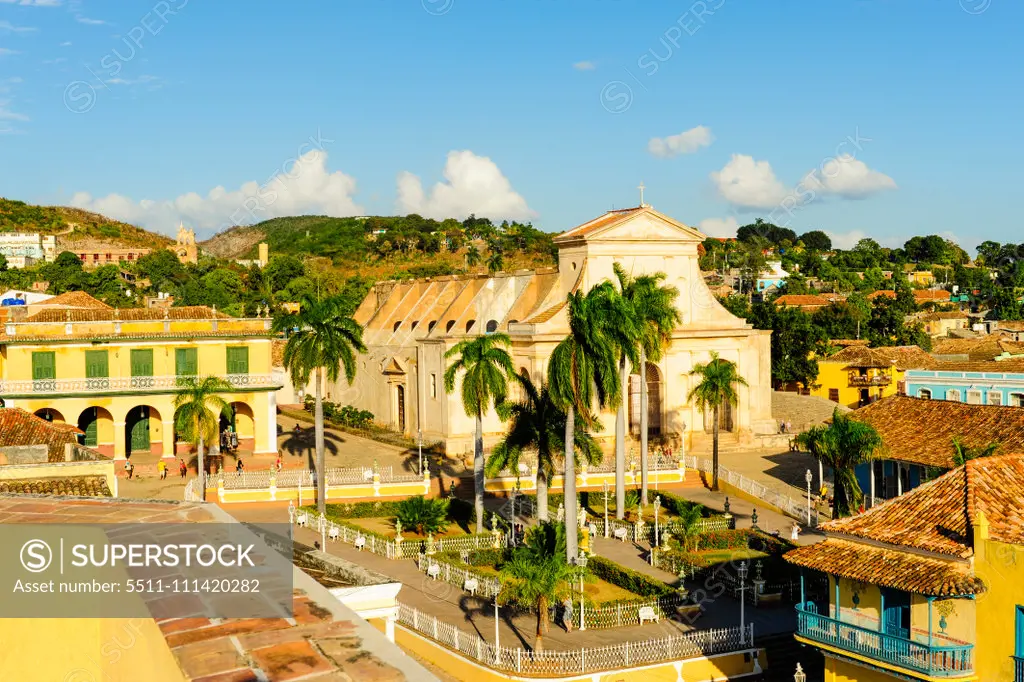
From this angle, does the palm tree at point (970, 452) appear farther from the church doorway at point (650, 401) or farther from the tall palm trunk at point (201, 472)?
the tall palm trunk at point (201, 472)

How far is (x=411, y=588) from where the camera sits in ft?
98.8

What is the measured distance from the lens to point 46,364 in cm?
4428

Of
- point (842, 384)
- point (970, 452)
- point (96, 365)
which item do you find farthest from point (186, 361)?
point (842, 384)

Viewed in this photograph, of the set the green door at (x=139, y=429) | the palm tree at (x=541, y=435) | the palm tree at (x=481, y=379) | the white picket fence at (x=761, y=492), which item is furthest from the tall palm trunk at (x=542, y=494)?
the green door at (x=139, y=429)

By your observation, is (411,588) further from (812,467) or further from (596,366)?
(812,467)

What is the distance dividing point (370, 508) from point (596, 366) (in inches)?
531

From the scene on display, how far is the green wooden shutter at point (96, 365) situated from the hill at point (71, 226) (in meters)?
111

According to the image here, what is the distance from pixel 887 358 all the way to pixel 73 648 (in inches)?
2476

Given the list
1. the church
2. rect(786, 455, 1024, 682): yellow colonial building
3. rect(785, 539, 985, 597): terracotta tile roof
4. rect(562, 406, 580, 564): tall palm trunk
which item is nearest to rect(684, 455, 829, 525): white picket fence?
the church

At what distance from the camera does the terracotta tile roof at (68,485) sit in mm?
21837

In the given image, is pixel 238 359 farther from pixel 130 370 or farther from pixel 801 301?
pixel 801 301

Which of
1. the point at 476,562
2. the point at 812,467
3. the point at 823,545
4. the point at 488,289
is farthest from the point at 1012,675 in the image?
the point at 488,289

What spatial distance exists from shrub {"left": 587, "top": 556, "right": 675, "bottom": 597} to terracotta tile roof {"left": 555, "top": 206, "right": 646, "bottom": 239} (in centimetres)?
2235

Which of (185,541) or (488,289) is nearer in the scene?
(185,541)
